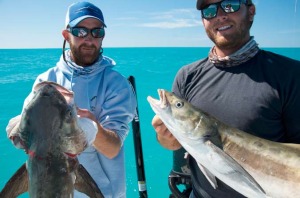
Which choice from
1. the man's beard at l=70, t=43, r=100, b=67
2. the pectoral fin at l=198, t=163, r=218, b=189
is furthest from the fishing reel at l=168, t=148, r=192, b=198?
the man's beard at l=70, t=43, r=100, b=67

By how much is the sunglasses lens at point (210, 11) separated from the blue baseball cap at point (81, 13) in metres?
0.95

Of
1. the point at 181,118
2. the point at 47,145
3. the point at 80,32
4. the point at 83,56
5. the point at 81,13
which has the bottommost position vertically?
the point at 181,118

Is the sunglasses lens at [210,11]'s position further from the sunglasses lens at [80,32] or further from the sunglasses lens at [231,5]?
the sunglasses lens at [80,32]

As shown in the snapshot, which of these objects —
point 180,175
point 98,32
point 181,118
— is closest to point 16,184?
point 181,118

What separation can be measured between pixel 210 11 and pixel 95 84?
123 cm

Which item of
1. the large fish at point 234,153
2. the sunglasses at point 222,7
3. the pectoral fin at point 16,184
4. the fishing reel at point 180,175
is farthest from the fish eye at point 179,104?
the fishing reel at point 180,175

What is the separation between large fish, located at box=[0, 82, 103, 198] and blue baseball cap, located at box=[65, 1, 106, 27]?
1.26 metres

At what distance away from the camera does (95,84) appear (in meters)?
2.76

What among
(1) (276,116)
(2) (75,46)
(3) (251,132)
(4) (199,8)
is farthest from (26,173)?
(4) (199,8)

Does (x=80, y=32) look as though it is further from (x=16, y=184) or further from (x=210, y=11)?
(x=16, y=184)

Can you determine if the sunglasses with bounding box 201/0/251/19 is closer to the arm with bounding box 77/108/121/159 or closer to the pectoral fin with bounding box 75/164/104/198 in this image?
the arm with bounding box 77/108/121/159

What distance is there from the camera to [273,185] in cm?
198

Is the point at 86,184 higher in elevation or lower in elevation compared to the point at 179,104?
lower

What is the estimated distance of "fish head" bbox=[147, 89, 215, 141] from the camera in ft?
7.40
